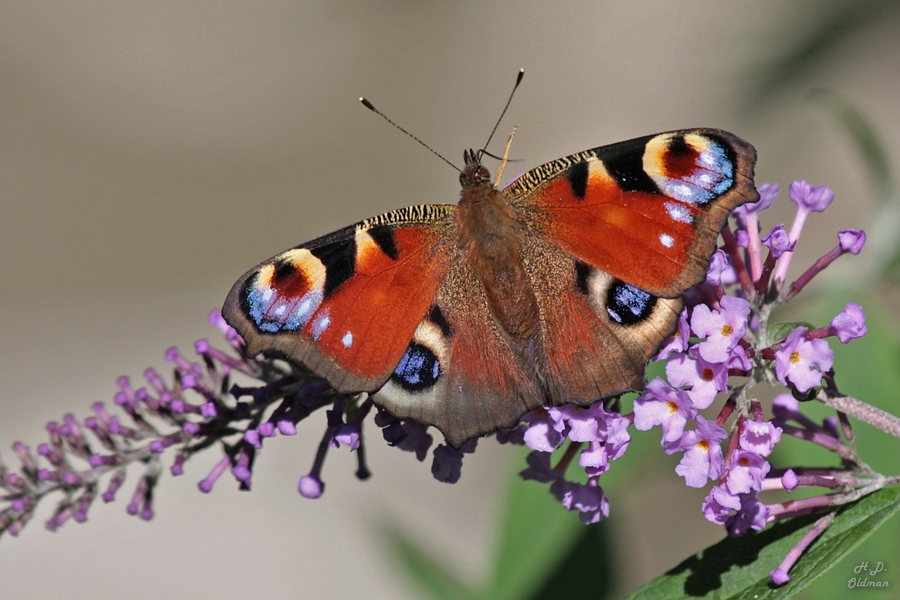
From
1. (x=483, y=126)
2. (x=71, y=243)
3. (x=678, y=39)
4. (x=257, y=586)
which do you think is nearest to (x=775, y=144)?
(x=678, y=39)

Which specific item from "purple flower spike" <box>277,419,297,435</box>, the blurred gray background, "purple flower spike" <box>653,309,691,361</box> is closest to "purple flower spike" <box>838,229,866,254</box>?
"purple flower spike" <box>653,309,691,361</box>

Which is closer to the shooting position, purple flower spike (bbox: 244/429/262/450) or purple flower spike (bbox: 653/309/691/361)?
purple flower spike (bbox: 653/309/691/361)

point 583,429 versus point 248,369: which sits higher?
point 248,369

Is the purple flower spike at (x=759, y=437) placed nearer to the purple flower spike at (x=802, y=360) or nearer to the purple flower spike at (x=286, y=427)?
the purple flower spike at (x=802, y=360)

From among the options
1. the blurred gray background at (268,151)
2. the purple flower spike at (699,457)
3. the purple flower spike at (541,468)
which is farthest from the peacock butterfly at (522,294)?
the blurred gray background at (268,151)

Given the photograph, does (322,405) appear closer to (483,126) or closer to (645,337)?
(645,337)

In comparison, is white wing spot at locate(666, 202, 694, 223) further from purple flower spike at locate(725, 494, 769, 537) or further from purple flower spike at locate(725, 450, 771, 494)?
purple flower spike at locate(725, 494, 769, 537)
